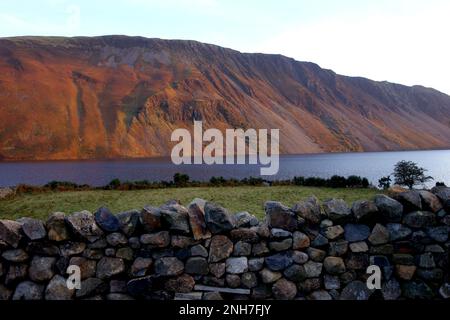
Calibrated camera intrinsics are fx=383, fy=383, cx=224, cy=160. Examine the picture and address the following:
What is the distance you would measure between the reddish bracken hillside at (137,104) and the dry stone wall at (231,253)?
10489 cm

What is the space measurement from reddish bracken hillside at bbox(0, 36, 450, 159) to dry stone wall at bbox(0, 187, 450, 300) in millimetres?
104889

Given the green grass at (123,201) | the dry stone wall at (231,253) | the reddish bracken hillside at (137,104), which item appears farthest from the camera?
the reddish bracken hillside at (137,104)

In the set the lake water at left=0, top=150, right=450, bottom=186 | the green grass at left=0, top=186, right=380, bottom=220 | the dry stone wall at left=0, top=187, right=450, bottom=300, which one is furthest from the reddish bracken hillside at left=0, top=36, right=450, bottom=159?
the dry stone wall at left=0, top=187, right=450, bottom=300

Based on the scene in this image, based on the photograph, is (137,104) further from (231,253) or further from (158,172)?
(231,253)

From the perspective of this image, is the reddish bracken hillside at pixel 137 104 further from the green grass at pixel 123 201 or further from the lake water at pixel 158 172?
the green grass at pixel 123 201

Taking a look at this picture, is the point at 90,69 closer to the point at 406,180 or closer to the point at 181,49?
the point at 181,49

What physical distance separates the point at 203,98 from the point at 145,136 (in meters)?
34.1

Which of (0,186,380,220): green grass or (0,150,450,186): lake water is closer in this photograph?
(0,186,380,220): green grass

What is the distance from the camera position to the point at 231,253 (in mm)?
6688

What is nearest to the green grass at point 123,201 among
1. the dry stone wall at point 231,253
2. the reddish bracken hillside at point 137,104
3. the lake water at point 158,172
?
the dry stone wall at point 231,253

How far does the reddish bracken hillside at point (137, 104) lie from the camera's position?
364 ft

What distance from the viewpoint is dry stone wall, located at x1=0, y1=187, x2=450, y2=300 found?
6.49m

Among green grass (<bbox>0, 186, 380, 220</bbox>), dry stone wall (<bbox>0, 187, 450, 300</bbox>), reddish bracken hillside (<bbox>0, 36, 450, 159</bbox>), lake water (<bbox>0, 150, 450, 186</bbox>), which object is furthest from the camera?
reddish bracken hillside (<bbox>0, 36, 450, 159</bbox>)

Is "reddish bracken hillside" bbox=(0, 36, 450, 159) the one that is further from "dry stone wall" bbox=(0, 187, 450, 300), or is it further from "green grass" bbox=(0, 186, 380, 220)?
"dry stone wall" bbox=(0, 187, 450, 300)
